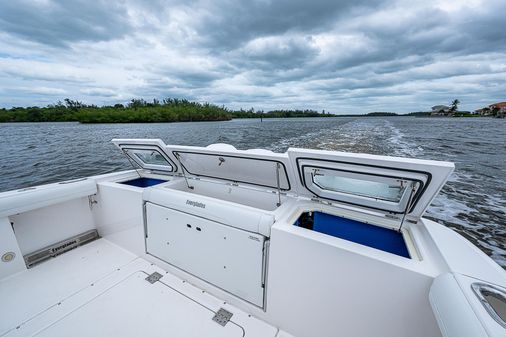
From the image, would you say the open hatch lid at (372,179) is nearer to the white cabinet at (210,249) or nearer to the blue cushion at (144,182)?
the white cabinet at (210,249)

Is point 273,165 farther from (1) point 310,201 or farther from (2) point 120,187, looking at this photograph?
(2) point 120,187

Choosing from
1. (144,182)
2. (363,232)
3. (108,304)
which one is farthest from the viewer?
(144,182)

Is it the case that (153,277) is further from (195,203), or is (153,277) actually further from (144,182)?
(144,182)

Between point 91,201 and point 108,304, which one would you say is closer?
point 108,304

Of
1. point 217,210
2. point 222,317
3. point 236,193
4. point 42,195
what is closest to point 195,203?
point 217,210

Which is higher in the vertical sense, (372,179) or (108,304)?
(372,179)

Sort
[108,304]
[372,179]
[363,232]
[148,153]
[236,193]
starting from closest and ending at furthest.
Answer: [372,179]
[363,232]
[108,304]
[236,193]
[148,153]

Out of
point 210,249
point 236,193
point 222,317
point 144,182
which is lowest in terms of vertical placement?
point 222,317

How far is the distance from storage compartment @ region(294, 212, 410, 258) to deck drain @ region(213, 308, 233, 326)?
3.28 feet

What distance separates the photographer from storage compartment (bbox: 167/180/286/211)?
7.46ft

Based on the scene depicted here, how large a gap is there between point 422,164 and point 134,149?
2.86 metres

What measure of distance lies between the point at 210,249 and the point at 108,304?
3.51 ft

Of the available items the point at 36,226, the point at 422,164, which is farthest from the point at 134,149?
the point at 422,164

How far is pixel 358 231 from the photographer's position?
182 centimetres
